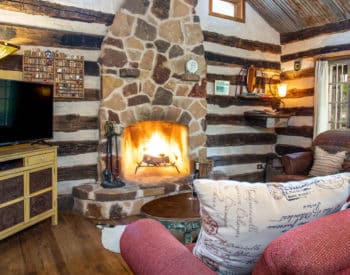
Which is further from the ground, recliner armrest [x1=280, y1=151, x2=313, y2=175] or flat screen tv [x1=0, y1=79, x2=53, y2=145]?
flat screen tv [x1=0, y1=79, x2=53, y2=145]

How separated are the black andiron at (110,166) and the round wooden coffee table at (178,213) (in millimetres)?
1387

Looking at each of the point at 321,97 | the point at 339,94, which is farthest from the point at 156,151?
the point at 339,94

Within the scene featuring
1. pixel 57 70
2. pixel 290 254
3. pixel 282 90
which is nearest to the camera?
pixel 290 254

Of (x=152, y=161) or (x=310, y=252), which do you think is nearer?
(x=310, y=252)

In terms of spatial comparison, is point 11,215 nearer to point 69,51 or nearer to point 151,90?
point 69,51

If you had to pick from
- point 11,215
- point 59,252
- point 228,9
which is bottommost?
point 59,252

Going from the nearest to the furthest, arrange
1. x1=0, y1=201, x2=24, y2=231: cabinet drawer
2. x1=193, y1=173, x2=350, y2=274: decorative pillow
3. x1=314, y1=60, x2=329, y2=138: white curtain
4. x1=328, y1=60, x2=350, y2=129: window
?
x1=193, y1=173, x2=350, y2=274: decorative pillow
x1=0, y1=201, x2=24, y2=231: cabinet drawer
x1=328, y1=60, x2=350, y2=129: window
x1=314, y1=60, x2=329, y2=138: white curtain

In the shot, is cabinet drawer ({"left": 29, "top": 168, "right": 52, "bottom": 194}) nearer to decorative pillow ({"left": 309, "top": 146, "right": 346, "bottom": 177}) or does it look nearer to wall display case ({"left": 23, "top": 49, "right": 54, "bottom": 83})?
wall display case ({"left": 23, "top": 49, "right": 54, "bottom": 83})

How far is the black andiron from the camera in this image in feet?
12.9

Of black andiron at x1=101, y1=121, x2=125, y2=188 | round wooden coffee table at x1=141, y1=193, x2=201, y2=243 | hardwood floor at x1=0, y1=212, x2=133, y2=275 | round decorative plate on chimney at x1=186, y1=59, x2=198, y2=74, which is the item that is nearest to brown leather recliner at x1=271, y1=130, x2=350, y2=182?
round decorative plate on chimney at x1=186, y1=59, x2=198, y2=74

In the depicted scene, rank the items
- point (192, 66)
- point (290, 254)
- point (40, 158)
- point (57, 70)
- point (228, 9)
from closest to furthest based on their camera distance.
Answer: point (290, 254), point (40, 158), point (57, 70), point (192, 66), point (228, 9)

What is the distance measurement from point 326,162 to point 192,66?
211 cm

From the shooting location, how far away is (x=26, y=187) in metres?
3.06

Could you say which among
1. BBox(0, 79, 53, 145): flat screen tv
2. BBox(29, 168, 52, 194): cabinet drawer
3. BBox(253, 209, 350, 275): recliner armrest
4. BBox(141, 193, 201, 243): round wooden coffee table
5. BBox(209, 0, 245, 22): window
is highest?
BBox(209, 0, 245, 22): window
